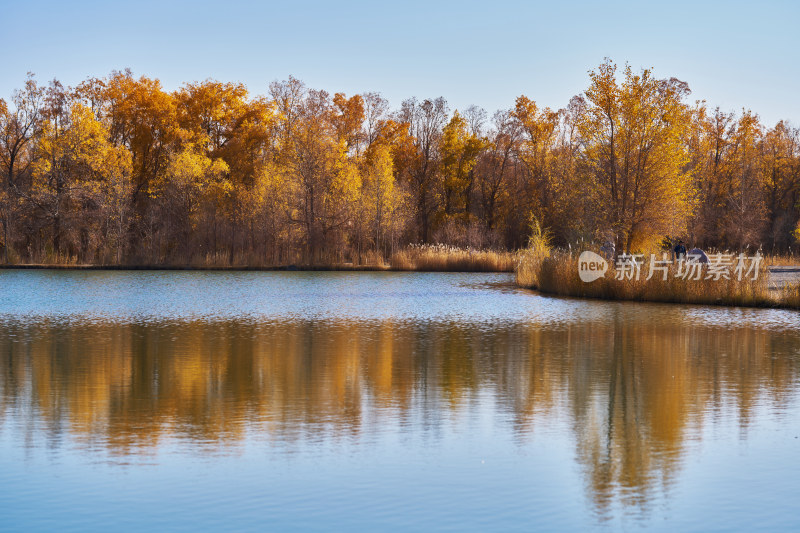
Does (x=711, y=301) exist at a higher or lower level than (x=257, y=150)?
lower

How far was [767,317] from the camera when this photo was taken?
68.3 ft

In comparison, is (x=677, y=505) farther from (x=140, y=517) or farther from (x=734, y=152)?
(x=734, y=152)

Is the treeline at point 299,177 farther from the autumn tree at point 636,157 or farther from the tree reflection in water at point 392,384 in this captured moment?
the tree reflection in water at point 392,384

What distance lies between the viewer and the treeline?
164 ft

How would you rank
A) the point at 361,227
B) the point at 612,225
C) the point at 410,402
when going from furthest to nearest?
the point at 361,227 → the point at 612,225 → the point at 410,402

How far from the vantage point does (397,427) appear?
841cm

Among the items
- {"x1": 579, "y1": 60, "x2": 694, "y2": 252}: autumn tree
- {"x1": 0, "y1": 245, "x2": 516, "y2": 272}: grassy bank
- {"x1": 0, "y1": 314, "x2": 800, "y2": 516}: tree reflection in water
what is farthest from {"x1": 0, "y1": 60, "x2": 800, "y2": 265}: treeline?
{"x1": 0, "y1": 314, "x2": 800, "y2": 516}: tree reflection in water

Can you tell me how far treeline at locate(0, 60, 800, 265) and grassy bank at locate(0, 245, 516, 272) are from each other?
40 cm

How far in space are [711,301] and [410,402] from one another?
17.7 meters

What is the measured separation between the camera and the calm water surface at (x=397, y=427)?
597cm

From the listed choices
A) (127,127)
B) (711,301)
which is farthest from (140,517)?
(127,127)

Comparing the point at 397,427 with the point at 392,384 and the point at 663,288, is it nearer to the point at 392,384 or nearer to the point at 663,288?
the point at 392,384

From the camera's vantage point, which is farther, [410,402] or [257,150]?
[257,150]

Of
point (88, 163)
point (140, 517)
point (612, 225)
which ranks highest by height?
point (88, 163)
